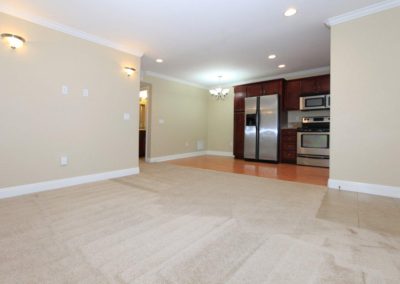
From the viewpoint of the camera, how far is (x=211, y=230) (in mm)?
1875

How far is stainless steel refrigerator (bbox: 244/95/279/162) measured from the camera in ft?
19.4

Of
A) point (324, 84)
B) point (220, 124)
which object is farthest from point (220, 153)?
point (324, 84)

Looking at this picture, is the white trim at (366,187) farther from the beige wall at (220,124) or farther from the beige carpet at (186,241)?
the beige wall at (220,124)

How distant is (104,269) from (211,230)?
905 millimetres

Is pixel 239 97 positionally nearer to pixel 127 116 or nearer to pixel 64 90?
pixel 127 116

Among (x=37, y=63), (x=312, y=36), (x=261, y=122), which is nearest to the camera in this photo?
(x=37, y=63)

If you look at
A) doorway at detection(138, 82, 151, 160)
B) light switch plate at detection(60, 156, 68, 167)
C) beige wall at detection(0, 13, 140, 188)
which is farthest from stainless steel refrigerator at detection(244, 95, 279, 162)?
light switch plate at detection(60, 156, 68, 167)

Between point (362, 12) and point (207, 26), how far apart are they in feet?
7.25

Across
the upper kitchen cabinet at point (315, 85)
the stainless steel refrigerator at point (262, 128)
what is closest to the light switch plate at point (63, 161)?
the stainless steel refrigerator at point (262, 128)

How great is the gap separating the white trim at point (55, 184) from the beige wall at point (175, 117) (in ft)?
6.52

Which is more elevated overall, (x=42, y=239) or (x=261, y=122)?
(x=261, y=122)

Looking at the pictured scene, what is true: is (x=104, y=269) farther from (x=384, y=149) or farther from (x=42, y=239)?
(x=384, y=149)

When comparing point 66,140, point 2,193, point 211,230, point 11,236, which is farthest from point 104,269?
point 66,140

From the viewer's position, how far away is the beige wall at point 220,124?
743 centimetres
